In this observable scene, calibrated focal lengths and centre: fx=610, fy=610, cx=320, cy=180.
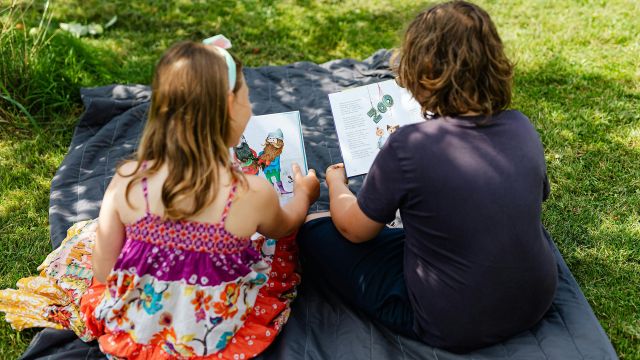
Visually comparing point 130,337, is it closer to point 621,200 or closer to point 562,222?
point 562,222

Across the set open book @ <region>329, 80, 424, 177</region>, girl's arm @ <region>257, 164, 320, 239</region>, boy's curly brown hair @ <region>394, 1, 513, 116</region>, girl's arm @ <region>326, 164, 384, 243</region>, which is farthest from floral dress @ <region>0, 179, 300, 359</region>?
open book @ <region>329, 80, 424, 177</region>

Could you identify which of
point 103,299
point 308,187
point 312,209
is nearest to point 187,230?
point 103,299

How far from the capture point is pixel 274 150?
2990 millimetres

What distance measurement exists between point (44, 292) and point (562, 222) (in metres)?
2.38

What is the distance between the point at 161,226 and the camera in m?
1.95

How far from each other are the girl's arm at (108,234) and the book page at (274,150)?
2.89ft

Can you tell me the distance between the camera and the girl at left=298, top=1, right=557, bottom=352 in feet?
6.11

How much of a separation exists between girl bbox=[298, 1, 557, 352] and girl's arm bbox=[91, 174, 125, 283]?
2.61 feet

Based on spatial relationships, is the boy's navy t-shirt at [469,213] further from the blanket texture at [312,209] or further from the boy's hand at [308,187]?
the boy's hand at [308,187]

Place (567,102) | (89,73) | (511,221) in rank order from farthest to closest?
(89,73) → (567,102) → (511,221)

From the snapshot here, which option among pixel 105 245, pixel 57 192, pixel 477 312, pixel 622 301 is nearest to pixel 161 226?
pixel 105 245

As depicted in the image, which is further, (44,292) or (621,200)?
(621,200)

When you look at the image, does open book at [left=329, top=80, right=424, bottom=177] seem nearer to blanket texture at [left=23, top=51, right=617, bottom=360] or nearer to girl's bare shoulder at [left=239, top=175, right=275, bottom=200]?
blanket texture at [left=23, top=51, right=617, bottom=360]

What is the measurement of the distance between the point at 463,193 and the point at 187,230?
34.3 inches
